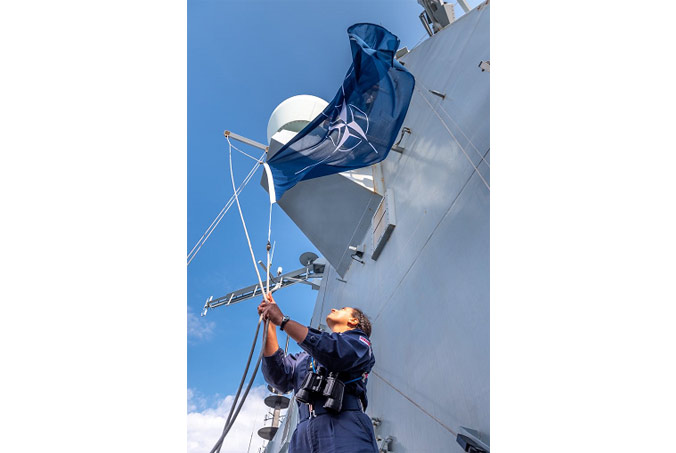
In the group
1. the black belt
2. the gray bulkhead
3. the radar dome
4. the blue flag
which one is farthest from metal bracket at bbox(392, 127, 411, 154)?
the radar dome

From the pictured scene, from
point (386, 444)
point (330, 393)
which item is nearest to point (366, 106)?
point (330, 393)

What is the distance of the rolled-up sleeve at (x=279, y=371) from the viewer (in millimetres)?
2695

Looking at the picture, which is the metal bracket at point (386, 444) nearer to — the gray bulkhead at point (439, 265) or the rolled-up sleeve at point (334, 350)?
the gray bulkhead at point (439, 265)

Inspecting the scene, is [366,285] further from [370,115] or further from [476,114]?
[476,114]

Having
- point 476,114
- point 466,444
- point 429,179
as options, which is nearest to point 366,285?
point 429,179

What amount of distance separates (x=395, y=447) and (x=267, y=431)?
12430mm

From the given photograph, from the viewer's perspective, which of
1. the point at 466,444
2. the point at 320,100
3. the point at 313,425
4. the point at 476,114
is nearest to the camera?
the point at 466,444

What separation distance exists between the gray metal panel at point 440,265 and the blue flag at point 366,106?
42cm

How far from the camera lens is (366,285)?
5.22 meters

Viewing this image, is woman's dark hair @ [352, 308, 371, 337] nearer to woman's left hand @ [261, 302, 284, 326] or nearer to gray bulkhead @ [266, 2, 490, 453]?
gray bulkhead @ [266, 2, 490, 453]

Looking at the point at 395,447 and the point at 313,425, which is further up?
the point at 313,425

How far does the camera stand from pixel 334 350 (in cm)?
209

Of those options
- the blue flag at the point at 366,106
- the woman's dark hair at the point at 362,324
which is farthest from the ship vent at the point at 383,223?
the woman's dark hair at the point at 362,324

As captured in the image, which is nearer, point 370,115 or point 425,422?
point 425,422
